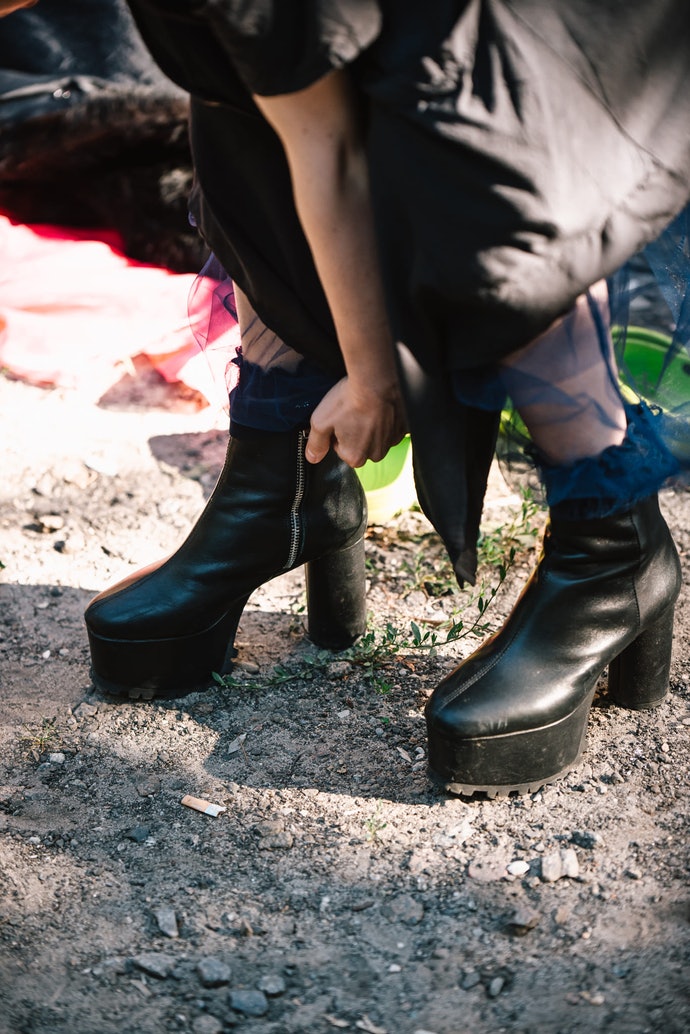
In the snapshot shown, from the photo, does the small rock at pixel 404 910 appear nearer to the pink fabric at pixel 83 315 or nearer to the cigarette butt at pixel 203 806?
the cigarette butt at pixel 203 806

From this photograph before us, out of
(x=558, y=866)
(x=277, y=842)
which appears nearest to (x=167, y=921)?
(x=277, y=842)

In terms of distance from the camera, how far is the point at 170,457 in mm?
2055

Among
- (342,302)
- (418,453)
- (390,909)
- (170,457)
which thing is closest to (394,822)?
(390,909)

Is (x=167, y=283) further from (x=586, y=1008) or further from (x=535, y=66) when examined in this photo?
(x=586, y=1008)

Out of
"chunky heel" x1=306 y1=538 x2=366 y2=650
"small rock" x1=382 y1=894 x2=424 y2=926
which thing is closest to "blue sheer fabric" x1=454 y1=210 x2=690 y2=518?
"chunky heel" x1=306 y1=538 x2=366 y2=650

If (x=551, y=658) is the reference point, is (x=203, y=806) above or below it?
below

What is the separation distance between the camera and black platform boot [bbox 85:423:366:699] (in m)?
1.32

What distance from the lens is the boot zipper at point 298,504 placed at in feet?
4.26

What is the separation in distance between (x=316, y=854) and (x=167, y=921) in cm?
18

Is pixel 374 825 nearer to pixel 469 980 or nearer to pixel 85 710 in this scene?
pixel 469 980

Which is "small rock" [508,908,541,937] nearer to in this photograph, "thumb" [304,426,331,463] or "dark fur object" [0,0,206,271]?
"thumb" [304,426,331,463]

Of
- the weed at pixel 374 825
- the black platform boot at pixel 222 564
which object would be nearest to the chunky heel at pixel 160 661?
the black platform boot at pixel 222 564

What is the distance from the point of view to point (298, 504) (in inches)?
52.4

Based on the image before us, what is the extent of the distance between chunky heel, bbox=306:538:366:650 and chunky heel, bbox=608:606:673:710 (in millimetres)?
373
